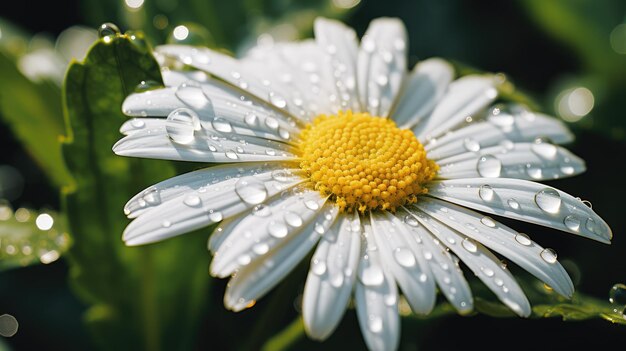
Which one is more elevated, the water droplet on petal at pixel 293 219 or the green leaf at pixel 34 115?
the green leaf at pixel 34 115

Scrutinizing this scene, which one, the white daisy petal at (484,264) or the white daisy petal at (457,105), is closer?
the white daisy petal at (484,264)

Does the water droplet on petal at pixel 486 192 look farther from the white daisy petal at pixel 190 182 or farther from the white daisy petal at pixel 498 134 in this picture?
the white daisy petal at pixel 190 182

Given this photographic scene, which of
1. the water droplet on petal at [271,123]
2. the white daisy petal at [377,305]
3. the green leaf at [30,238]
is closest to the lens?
the white daisy petal at [377,305]

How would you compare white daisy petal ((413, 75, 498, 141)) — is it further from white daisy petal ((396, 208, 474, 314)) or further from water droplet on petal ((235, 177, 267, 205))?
water droplet on petal ((235, 177, 267, 205))

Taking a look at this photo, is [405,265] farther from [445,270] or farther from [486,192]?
[486,192]

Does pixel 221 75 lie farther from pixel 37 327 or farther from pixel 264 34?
pixel 37 327

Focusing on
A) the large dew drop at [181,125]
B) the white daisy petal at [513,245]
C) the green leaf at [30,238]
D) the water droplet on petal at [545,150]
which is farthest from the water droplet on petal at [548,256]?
the green leaf at [30,238]
